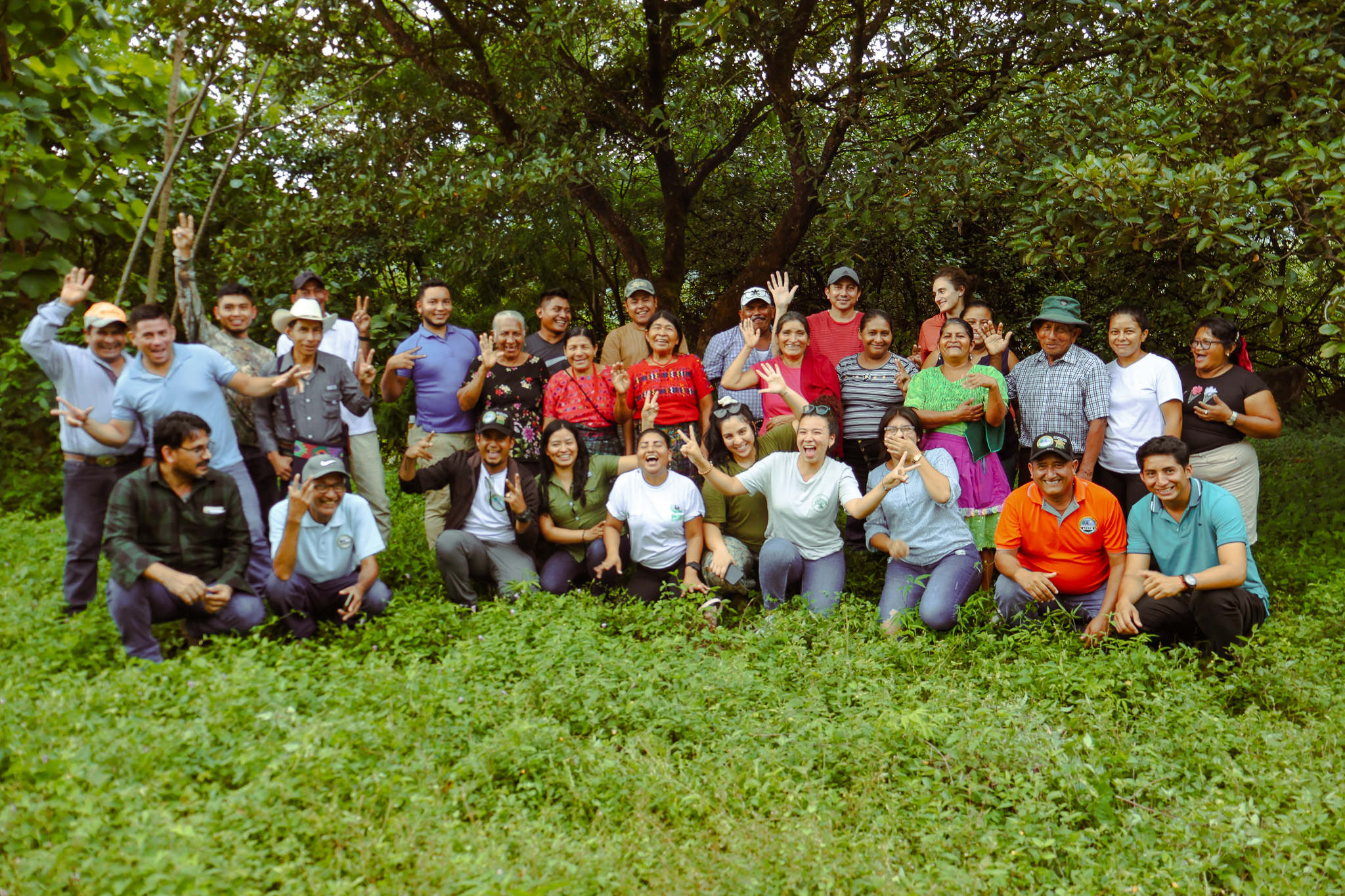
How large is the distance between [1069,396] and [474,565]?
13.3 ft

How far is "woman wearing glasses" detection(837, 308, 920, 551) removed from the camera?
6.70 metres

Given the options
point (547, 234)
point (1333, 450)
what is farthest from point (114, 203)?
Result: point (1333, 450)

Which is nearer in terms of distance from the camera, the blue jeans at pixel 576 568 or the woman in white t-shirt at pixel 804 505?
the woman in white t-shirt at pixel 804 505

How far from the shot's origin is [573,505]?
6.58m

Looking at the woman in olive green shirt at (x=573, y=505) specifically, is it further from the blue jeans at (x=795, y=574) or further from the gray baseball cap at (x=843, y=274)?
the gray baseball cap at (x=843, y=274)

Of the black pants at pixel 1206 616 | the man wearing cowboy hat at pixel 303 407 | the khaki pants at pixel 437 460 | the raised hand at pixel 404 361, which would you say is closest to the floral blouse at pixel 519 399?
the khaki pants at pixel 437 460

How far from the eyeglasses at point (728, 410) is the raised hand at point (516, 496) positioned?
143cm

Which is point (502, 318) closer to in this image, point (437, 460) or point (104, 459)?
point (437, 460)

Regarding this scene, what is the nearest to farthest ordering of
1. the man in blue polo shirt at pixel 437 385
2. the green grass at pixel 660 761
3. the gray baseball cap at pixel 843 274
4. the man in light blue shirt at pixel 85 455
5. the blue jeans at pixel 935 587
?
the green grass at pixel 660 761 → the blue jeans at pixel 935 587 → the man in light blue shirt at pixel 85 455 → the man in blue polo shirt at pixel 437 385 → the gray baseball cap at pixel 843 274

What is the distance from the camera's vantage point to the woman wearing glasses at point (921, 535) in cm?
579

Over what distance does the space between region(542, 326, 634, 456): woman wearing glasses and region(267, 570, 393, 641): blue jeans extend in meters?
1.67

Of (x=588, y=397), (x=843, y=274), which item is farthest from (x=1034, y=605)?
(x=588, y=397)

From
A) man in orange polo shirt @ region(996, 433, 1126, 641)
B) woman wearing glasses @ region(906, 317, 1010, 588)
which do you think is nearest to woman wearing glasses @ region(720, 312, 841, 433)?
woman wearing glasses @ region(906, 317, 1010, 588)

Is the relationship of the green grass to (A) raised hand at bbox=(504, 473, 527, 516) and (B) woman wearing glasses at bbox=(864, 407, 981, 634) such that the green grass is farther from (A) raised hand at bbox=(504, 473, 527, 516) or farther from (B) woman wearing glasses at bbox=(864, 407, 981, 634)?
(A) raised hand at bbox=(504, 473, 527, 516)
